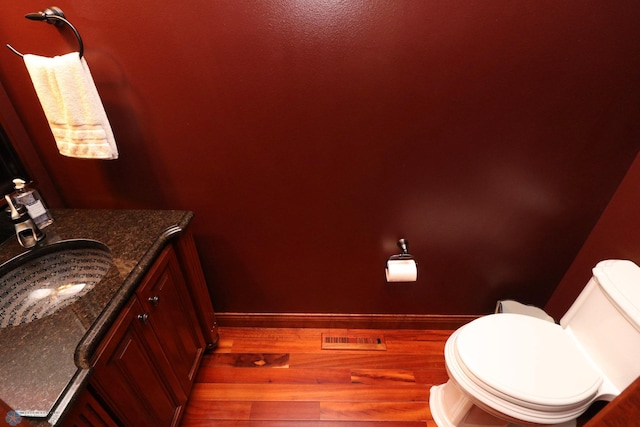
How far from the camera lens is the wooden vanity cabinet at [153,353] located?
2.76 feet

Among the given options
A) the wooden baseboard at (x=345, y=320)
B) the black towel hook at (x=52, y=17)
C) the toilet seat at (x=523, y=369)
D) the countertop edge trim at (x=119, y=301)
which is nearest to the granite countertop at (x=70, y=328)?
the countertop edge trim at (x=119, y=301)

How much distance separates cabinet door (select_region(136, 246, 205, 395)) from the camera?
104 centimetres

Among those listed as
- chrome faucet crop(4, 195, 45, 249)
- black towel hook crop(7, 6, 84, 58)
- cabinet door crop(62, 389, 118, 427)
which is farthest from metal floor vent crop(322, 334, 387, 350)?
A: black towel hook crop(7, 6, 84, 58)

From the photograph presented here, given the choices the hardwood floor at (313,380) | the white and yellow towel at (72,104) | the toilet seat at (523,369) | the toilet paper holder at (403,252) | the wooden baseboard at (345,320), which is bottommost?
the hardwood floor at (313,380)

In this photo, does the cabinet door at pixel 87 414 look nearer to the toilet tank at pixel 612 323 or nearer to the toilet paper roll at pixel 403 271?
the toilet paper roll at pixel 403 271

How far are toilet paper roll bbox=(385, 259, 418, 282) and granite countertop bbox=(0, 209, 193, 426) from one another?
0.93 meters

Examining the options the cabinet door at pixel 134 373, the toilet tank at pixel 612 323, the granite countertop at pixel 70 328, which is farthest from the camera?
the toilet tank at pixel 612 323

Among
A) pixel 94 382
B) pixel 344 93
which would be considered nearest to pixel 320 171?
pixel 344 93

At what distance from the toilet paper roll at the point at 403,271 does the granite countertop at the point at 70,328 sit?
0.93 m

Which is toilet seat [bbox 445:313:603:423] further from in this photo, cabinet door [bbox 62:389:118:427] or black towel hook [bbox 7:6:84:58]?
black towel hook [bbox 7:6:84:58]

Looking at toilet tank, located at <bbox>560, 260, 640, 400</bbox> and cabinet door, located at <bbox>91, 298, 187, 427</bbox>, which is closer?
cabinet door, located at <bbox>91, 298, 187, 427</bbox>

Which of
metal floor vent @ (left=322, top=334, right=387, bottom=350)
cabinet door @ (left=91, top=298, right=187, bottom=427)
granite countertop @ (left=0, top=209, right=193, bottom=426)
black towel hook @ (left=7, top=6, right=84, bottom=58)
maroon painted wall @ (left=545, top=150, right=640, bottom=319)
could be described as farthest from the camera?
metal floor vent @ (left=322, top=334, right=387, bottom=350)

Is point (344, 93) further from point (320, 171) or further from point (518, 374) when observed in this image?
point (518, 374)

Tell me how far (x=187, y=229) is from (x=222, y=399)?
0.85 m
